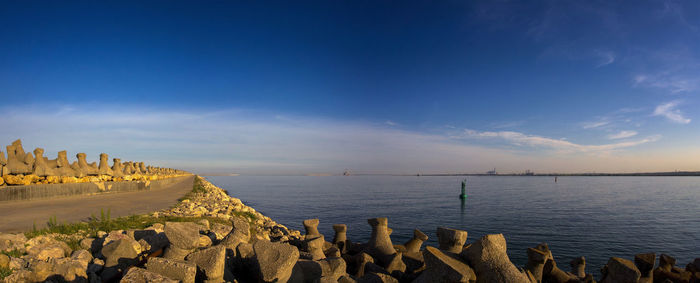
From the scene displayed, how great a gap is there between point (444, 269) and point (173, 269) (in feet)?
13.4

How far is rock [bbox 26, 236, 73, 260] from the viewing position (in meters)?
6.06

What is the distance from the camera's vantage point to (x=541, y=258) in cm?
699

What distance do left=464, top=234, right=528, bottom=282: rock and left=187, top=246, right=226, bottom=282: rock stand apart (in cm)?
411

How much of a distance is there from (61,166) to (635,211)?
50387mm

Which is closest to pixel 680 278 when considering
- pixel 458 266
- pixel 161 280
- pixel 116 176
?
pixel 458 266

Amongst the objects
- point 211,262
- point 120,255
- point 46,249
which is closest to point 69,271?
point 120,255

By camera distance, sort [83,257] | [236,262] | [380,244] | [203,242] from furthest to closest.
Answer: [380,244] → [203,242] → [236,262] → [83,257]

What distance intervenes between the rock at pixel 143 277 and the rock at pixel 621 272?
8.82 metres

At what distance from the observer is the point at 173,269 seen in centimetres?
455

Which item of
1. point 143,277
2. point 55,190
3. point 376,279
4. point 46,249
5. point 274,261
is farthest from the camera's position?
point 55,190

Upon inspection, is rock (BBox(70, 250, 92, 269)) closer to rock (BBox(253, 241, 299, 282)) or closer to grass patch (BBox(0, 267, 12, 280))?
grass patch (BBox(0, 267, 12, 280))

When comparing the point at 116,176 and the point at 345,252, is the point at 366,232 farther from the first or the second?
the point at 116,176

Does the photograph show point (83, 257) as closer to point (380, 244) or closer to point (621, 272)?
point (380, 244)

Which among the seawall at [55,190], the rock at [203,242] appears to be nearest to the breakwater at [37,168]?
the seawall at [55,190]
